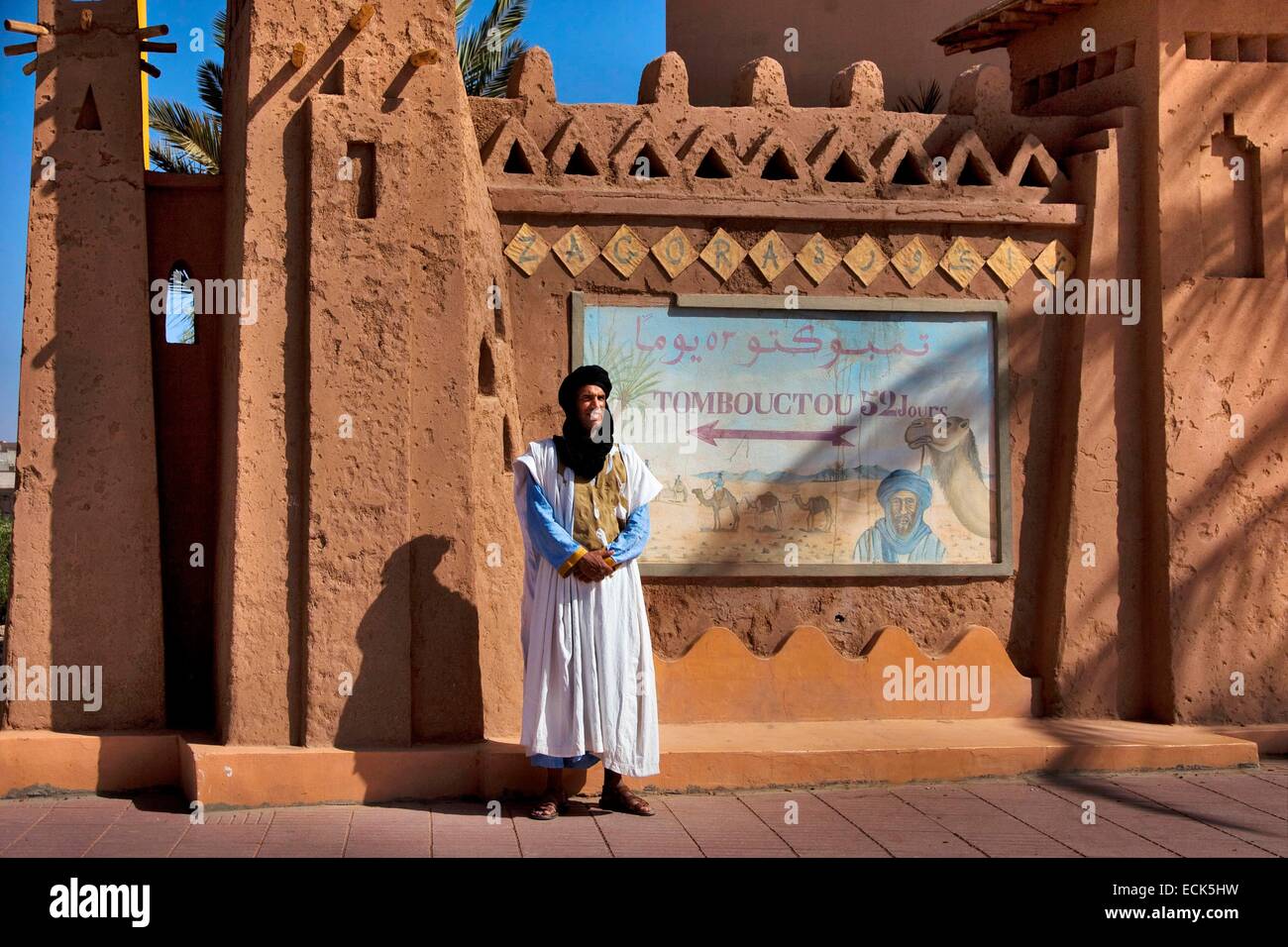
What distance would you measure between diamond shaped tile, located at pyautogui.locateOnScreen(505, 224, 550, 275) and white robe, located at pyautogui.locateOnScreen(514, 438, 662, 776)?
60.4 inches

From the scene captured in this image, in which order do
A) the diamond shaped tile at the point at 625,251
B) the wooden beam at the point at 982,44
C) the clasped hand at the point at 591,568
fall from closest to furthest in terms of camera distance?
the clasped hand at the point at 591,568 → the diamond shaped tile at the point at 625,251 → the wooden beam at the point at 982,44

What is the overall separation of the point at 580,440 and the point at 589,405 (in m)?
0.16

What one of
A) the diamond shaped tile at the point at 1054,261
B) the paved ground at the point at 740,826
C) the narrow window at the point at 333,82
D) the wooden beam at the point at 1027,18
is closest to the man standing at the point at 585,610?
the paved ground at the point at 740,826

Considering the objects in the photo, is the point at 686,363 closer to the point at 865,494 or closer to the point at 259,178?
the point at 865,494

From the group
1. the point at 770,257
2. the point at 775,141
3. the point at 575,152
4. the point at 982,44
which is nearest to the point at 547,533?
the point at 770,257

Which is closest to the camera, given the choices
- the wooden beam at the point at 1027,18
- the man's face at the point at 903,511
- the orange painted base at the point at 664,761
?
the orange painted base at the point at 664,761

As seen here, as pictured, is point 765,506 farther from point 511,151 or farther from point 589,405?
point 511,151

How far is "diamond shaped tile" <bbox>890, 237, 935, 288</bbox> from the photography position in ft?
26.4

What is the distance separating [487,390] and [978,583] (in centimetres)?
292

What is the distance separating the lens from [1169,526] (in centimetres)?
789

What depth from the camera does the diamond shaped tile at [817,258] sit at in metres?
7.95

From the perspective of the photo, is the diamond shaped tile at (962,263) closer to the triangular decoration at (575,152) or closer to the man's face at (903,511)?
the man's face at (903,511)

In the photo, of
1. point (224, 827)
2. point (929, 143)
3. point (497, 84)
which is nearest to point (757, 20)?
point (497, 84)

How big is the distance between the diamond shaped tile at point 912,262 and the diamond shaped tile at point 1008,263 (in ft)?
1.23
